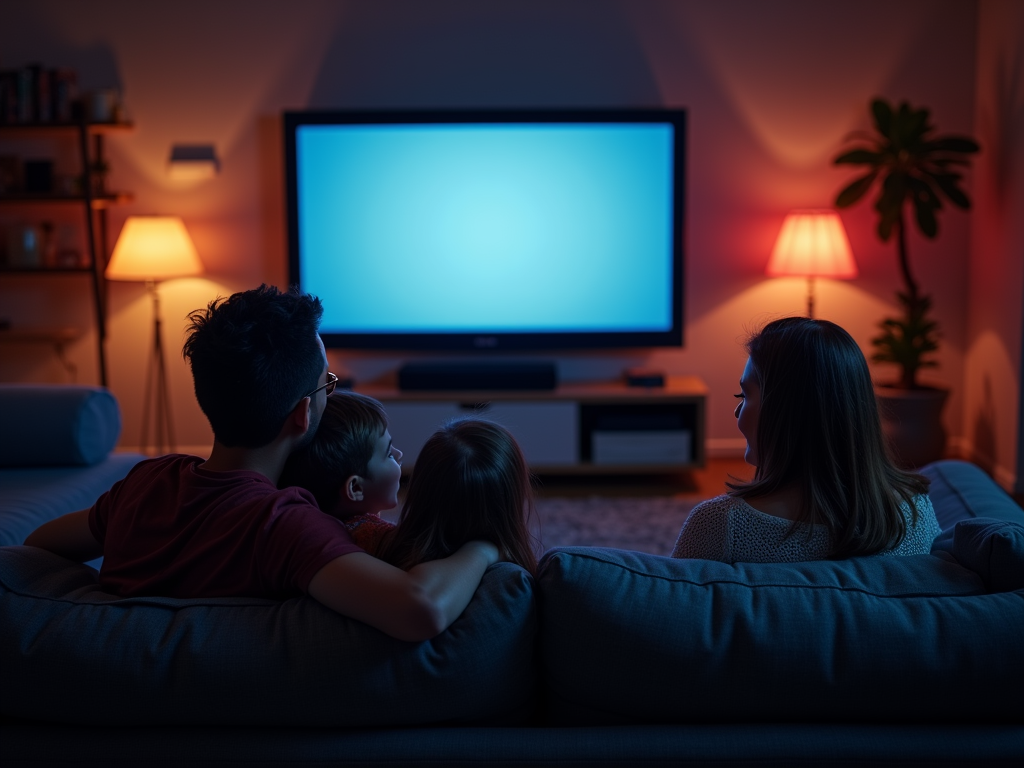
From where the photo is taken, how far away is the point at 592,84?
4.66 m

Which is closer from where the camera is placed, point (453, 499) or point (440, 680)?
point (440, 680)

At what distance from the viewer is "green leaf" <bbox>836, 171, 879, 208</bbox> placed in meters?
4.39

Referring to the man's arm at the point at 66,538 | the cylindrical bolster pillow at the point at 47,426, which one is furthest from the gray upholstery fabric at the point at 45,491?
the man's arm at the point at 66,538

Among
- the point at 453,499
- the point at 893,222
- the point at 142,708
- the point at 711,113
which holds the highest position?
the point at 711,113

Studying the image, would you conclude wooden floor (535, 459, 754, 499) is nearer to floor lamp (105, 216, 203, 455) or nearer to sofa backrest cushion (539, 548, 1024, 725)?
floor lamp (105, 216, 203, 455)

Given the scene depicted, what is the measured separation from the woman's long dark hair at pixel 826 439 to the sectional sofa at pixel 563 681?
250mm

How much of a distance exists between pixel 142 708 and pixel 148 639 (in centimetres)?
7

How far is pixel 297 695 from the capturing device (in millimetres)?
1018

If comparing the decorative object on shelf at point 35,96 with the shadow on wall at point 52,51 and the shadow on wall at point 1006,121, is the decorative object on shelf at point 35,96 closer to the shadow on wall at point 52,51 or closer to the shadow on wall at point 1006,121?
the shadow on wall at point 52,51

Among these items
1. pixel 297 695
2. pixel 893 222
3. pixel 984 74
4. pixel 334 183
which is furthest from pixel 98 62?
pixel 297 695

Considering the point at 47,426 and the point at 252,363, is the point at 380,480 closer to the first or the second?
the point at 252,363

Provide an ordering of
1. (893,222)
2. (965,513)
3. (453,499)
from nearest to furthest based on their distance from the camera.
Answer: (453,499), (965,513), (893,222)

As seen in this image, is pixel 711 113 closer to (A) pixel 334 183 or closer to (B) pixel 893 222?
(B) pixel 893 222

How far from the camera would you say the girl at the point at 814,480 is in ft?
4.31
